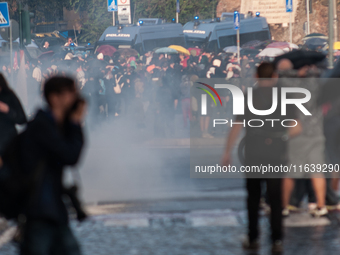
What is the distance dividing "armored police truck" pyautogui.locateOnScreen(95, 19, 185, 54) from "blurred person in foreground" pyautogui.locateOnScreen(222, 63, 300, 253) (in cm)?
2528

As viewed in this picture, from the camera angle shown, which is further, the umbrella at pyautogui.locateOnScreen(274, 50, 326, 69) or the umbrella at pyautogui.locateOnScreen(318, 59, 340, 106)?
the umbrella at pyautogui.locateOnScreen(318, 59, 340, 106)

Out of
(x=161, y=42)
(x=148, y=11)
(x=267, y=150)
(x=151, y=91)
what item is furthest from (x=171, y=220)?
(x=148, y=11)

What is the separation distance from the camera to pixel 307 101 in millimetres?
6250

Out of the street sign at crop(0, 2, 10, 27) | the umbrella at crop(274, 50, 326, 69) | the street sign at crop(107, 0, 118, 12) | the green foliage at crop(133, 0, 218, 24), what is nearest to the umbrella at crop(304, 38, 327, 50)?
the street sign at crop(107, 0, 118, 12)

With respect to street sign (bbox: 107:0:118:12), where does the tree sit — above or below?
below

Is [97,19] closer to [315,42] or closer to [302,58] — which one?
[315,42]

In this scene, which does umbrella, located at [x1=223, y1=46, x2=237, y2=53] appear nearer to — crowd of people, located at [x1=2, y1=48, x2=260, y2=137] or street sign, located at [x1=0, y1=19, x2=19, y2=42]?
crowd of people, located at [x1=2, y1=48, x2=260, y2=137]

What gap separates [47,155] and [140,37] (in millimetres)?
27435

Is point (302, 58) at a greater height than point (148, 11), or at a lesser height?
lesser

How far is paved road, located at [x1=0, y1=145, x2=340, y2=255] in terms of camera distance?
5.80m

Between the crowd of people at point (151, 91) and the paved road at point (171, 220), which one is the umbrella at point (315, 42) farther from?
the paved road at point (171, 220)

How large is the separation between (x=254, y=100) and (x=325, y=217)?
1.92m

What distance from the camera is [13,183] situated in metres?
3.70

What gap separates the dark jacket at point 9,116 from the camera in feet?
21.9
